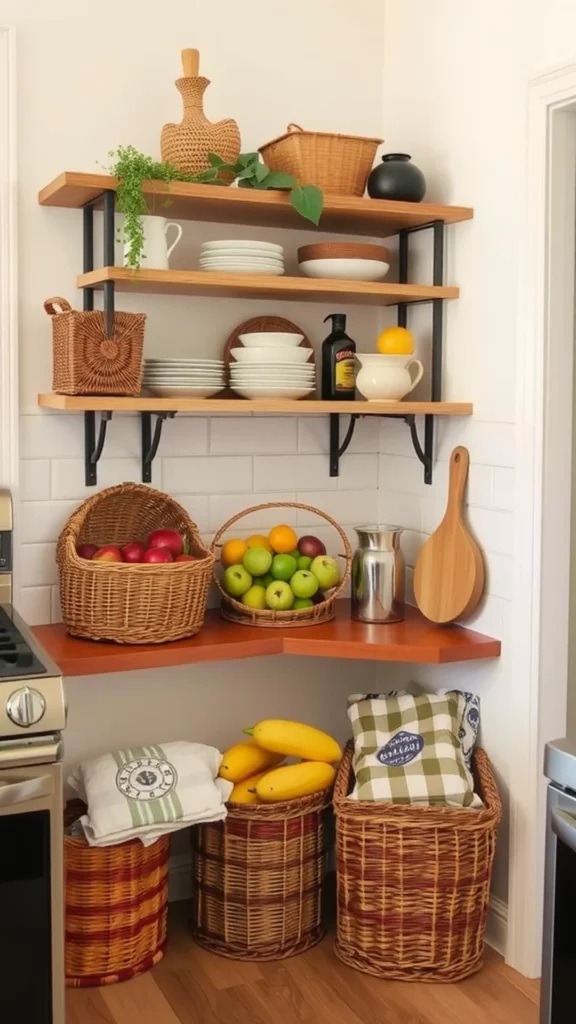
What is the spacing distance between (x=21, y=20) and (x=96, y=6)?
7.4 inches

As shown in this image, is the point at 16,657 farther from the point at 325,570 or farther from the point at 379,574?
the point at 379,574

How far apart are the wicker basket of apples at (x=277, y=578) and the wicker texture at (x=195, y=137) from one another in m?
0.82

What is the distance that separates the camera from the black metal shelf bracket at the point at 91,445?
2.70 meters

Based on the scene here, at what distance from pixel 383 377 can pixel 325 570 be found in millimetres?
479

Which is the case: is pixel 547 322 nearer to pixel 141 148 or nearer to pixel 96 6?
pixel 141 148

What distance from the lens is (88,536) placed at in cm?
277

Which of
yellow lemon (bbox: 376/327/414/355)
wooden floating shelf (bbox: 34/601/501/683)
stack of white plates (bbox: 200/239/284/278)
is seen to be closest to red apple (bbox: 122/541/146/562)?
wooden floating shelf (bbox: 34/601/501/683)

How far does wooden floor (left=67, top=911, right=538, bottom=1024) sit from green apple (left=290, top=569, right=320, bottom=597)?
0.85 metres

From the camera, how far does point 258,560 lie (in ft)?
9.06

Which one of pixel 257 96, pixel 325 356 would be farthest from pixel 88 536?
pixel 257 96

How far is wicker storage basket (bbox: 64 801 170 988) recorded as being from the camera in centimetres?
252

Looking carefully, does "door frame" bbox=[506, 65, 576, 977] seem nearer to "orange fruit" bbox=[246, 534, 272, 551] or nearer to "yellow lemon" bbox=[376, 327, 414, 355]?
"yellow lemon" bbox=[376, 327, 414, 355]

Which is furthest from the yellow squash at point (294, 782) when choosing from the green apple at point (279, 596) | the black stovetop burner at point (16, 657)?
the black stovetop burner at point (16, 657)

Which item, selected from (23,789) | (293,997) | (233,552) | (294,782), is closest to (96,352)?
(233,552)
